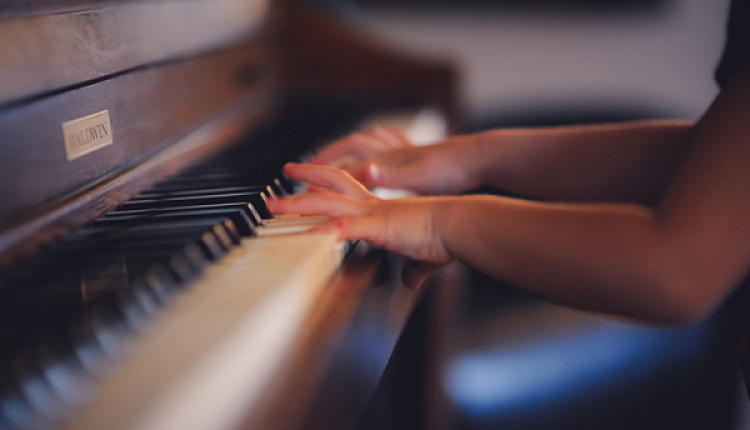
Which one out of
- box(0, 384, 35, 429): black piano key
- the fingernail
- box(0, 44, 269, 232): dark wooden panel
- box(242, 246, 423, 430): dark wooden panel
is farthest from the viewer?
the fingernail

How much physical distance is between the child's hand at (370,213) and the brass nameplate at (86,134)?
0.59ft

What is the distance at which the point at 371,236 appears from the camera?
595mm

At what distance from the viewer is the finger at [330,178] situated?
2.14ft

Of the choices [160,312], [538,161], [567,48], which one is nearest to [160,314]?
[160,312]

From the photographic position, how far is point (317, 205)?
0.59 m

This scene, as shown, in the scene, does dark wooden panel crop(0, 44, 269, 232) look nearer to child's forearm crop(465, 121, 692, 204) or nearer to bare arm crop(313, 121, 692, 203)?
bare arm crop(313, 121, 692, 203)

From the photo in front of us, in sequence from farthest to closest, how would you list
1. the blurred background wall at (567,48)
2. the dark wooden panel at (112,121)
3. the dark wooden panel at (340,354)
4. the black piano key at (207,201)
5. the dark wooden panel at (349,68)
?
the blurred background wall at (567,48)
the dark wooden panel at (349,68)
the black piano key at (207,201)
the dark wooden panel at (112,121)
the dark wooden panel at (340,354)

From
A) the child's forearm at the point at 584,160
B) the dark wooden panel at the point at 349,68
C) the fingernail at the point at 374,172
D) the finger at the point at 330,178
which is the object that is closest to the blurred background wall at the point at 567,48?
the dark wooden panel at the point at 349,68

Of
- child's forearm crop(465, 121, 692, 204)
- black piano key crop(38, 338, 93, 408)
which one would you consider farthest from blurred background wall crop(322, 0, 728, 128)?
black piano key crop(38, 338, 93, 408)

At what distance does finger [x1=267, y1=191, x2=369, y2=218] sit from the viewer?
0.59 metres

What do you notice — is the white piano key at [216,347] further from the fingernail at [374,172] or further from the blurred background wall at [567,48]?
the blurred background wall at [567,48]

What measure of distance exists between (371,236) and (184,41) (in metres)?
0.45

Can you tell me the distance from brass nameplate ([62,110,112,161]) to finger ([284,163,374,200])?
18 cm

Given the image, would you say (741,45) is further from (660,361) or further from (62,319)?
(660,361)
